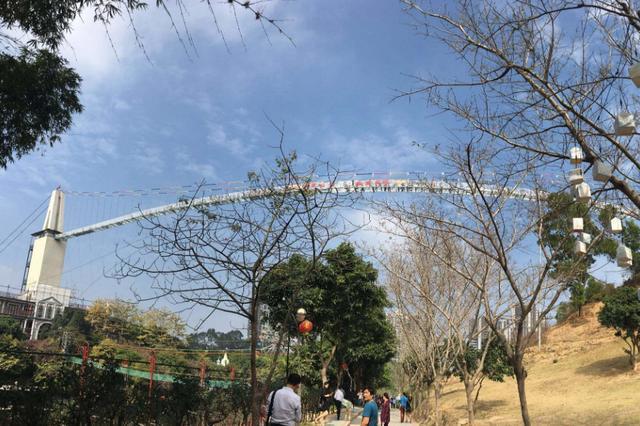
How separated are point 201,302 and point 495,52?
15.6 ft

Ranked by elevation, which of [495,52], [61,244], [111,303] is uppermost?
[61,244]

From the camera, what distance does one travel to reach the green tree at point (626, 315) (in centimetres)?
2575

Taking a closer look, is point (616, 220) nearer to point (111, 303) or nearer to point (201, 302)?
point (201, 302)

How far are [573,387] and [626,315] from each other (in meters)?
5.08

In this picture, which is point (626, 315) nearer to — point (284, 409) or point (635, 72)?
point (284, 409)

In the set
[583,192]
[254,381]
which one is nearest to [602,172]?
[583,192]

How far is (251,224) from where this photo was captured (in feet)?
24.2

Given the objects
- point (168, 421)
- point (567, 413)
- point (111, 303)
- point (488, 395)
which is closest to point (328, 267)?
point (567, 413)

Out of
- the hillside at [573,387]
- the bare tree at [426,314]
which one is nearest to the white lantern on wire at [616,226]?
the bare tree at [426,314]

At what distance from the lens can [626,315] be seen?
85.1 ft

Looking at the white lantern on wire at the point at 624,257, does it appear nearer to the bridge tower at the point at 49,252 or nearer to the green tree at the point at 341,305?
the green tree at the point at 341,305

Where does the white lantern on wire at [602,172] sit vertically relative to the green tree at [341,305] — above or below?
below

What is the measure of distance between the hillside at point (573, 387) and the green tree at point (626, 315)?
4.42 feet

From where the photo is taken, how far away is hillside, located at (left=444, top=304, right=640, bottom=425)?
19094 mm
